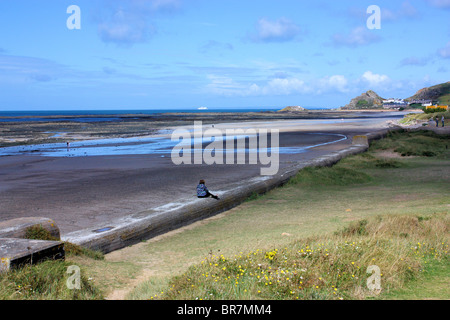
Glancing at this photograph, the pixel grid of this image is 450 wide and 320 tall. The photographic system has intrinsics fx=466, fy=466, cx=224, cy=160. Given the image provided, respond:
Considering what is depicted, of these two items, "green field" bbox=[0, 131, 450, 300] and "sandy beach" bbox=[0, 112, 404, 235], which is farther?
"sandy beach" bbox=[0, 112, 404, 235]

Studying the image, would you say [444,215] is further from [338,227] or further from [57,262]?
[57,262]

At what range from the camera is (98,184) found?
14477 millimetres

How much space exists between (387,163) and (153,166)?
9.46 metres

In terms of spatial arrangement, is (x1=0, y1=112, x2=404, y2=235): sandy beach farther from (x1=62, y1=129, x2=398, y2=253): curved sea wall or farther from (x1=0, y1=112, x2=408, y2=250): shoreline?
(x1=62, y1=129, x2=398, y2=253): curved sea wall

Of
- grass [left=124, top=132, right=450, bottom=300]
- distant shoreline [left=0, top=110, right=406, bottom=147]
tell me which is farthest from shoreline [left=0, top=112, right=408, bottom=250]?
distant shoreline [left=0, top=110, right=406, bottom=147]

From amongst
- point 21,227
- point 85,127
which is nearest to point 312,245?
point 21,227

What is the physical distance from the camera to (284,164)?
18.6 meters

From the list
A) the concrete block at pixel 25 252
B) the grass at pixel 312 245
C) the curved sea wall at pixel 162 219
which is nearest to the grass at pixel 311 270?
the grass at pixel 312 245

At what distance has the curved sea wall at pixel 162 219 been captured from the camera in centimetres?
719

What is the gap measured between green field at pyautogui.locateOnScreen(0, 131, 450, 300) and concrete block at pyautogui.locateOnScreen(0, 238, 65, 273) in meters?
0.15

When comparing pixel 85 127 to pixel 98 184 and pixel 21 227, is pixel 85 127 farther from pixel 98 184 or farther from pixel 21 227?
pixel 21 227

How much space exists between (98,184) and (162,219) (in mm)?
6417

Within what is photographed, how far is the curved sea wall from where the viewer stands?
23.6ft
